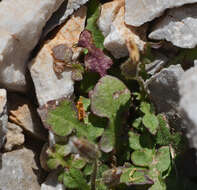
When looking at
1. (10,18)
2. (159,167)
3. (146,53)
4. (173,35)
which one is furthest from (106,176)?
(10,18)

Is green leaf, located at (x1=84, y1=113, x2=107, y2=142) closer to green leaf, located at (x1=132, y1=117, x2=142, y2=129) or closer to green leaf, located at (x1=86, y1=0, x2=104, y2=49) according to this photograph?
green leaf, located at (x1=132, y1=117, x2=142, y2=129)

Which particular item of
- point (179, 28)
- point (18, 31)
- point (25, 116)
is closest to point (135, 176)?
point (25, 116)

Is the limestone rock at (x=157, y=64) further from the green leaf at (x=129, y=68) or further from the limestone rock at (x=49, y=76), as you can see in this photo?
the limestone rock at (x=49, y=76)

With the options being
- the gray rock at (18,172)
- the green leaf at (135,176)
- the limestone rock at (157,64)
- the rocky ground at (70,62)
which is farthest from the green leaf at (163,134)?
the gray rock at (18,172)

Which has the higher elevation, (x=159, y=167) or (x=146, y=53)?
(x=146, y=53)

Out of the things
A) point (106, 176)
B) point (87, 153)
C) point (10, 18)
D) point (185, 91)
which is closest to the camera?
point (185, 91)

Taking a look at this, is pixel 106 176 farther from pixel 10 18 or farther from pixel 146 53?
pixel 10 18

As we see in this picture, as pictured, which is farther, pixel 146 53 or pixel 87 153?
pixel 146 53
